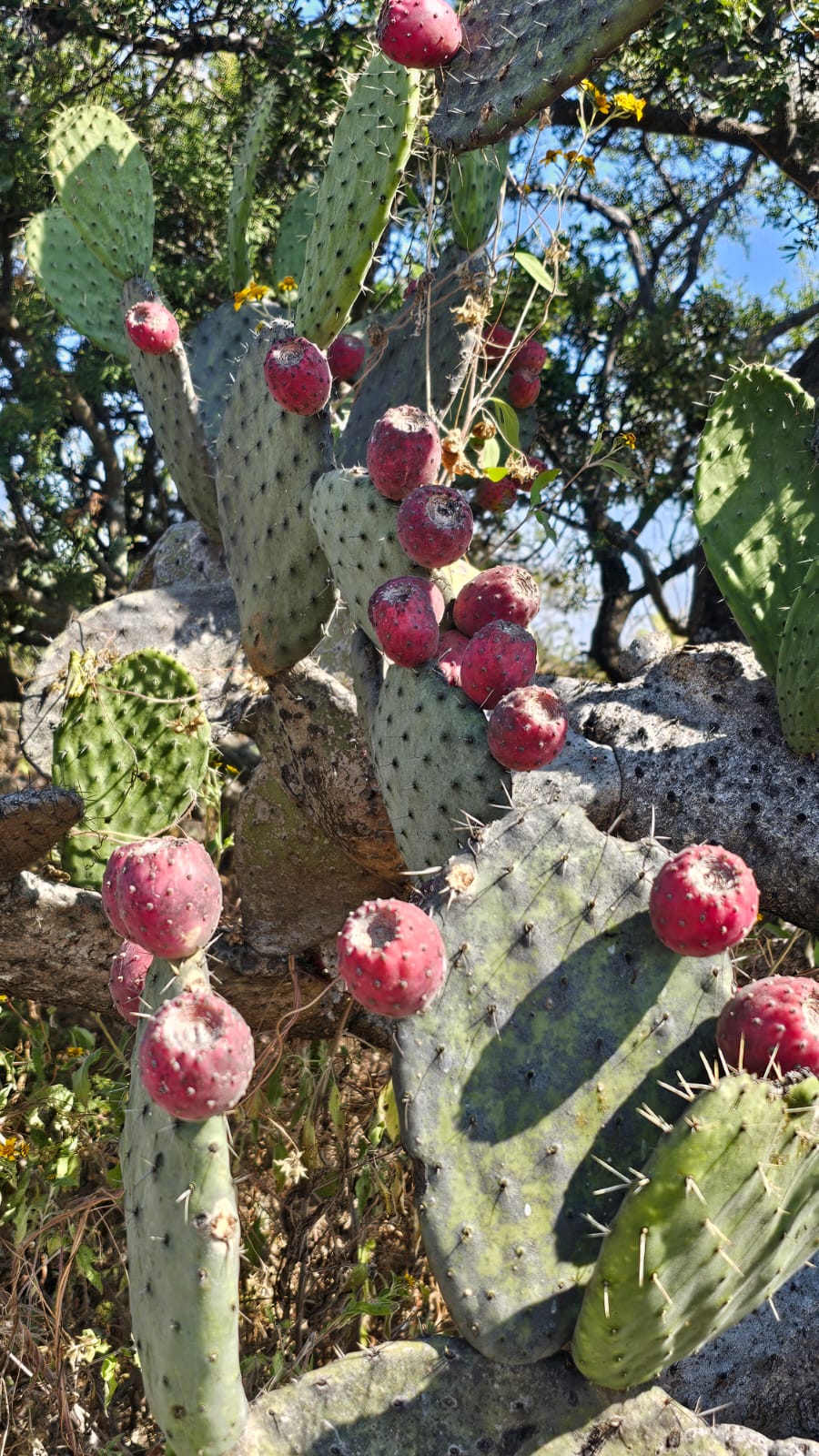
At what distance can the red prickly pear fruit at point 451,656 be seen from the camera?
6.39ft

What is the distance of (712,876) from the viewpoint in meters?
1.49

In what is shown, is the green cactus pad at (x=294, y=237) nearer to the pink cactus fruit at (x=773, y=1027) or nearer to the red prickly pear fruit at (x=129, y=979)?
the red prickly pear fruit at (x=129, y=979)

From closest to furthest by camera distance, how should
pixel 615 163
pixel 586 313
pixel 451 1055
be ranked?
pixel 451 1055 → pixel 586 313 → pixel 615 163

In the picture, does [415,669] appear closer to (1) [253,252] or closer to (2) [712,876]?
(2) [712,876]

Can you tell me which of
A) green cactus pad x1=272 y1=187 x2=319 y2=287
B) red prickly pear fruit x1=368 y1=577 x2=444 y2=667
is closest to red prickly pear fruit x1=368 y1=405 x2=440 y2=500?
red prickly pear fruit x1=368 y1=577 x2=444 y2=667

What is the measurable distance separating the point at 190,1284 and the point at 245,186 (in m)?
3.13

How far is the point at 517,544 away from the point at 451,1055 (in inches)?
165

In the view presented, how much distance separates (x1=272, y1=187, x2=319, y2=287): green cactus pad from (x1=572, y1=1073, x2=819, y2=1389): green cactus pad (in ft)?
10.7

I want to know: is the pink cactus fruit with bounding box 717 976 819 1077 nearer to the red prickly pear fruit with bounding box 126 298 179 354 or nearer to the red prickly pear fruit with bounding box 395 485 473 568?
the red prickly pear fruit with bounding box 395 485 473 568

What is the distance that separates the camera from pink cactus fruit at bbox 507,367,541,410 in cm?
348

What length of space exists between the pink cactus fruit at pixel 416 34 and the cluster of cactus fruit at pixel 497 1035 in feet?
2.57

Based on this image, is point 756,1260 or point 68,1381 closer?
point 756,1260

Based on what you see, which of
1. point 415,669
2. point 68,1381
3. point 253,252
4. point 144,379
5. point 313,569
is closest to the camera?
point 415,669

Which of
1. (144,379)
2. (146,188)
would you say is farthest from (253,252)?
(144,379)
